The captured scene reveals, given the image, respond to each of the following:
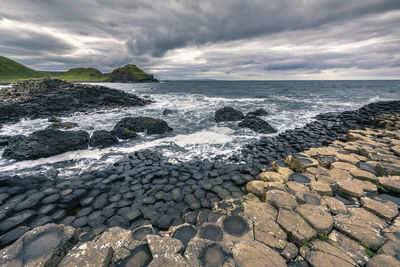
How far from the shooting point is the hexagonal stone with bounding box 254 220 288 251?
9.71 feet

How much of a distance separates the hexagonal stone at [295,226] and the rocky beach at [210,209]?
2cm

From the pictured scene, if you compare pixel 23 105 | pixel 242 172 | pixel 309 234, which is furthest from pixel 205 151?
pixel 23 105

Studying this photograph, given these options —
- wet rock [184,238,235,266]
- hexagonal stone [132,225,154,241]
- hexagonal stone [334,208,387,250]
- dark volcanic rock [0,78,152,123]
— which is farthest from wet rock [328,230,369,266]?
dark volcanic rock [0,78,152,123]

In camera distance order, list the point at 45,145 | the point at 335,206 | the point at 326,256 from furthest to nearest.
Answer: the point at 45,145 < the point at 335,206 < the point at 326,256

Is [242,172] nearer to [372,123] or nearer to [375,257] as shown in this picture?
[375,257]

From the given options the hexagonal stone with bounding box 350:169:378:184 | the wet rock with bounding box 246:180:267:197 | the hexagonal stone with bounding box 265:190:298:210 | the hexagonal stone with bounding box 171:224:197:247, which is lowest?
the wet rock with bounding box 246:180:267:197

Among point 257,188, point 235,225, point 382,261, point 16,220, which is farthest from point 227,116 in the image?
point 16,220

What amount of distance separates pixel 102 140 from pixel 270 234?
10.2 meters

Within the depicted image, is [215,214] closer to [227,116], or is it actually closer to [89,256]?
[89,256]

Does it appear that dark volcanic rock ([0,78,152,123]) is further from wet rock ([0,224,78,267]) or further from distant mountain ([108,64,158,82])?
distant mountain ([108,64,158,82])

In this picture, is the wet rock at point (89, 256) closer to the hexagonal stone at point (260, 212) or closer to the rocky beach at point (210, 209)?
the rocky beach at point (210, 209)

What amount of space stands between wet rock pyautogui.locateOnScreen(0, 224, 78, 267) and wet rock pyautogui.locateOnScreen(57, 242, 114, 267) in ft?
0.55

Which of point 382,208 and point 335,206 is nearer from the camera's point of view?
point 382,208

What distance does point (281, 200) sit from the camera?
402 centimetres
